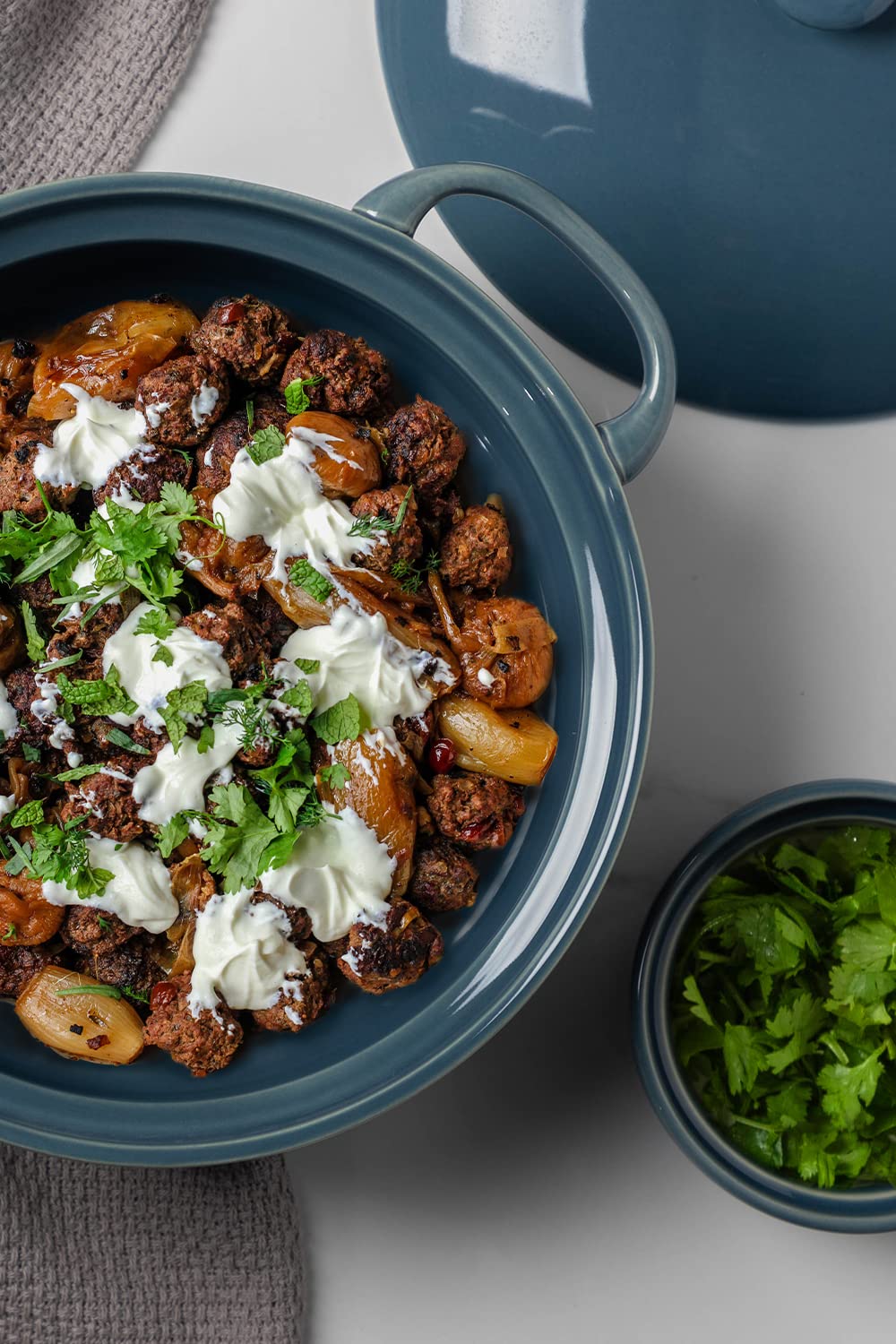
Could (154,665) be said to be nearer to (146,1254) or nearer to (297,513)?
(297,513)

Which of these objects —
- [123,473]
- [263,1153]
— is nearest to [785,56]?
[123,473]

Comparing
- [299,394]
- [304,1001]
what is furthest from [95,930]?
[299,394]

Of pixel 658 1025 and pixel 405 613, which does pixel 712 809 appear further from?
pixel 405 613

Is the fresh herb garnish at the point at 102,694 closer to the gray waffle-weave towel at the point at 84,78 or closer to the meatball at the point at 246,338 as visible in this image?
the meatball at the point at 246,338

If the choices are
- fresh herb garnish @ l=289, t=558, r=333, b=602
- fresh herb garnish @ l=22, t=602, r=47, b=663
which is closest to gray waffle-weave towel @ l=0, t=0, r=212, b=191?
fresh herb garnish @ l=22, t=602, r=47, b=663

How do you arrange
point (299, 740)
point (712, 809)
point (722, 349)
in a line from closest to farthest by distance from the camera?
point (299, 740) < point (722, 349) < point (712, 809)

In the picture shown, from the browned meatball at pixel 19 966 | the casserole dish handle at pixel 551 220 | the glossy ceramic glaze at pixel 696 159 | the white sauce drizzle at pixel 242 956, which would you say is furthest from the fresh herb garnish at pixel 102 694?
the glossy ceramic glaze at pixel 696 159
